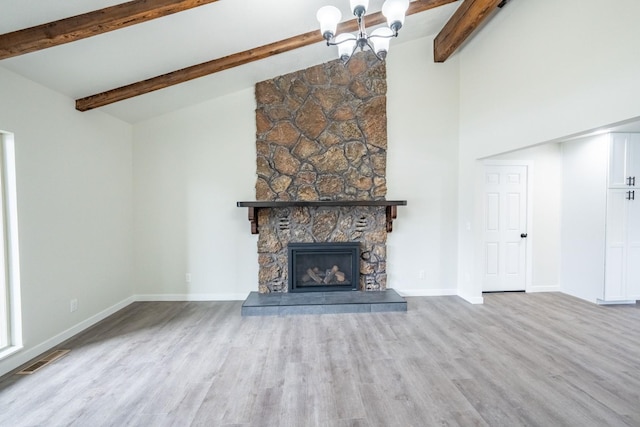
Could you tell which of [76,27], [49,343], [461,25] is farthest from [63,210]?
[461,25]

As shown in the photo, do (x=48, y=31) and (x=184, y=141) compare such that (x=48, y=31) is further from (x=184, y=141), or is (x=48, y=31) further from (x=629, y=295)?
(x=629, y=295)

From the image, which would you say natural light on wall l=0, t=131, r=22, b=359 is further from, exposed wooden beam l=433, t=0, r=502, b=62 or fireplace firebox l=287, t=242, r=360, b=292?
exposed wooden beam l=433, t=0, r=502, b=62

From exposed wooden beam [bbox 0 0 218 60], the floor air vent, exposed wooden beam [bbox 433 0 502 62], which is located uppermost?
exposed wooden beam [bbox 433 0 502 62]

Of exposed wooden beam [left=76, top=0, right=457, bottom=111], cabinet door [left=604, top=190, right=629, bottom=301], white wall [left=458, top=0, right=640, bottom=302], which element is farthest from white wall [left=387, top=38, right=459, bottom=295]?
cabinet door [left=604, top=190, right=629, bottom=301]

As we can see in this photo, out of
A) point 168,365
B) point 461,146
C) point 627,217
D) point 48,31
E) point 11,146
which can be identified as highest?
point 48,31

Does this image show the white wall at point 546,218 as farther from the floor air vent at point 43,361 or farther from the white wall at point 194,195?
the floor air vent at point 43,361

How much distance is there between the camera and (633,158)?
4.16m

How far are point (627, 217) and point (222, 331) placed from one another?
565cm

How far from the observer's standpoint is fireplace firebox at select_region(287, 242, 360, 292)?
14.2 ft

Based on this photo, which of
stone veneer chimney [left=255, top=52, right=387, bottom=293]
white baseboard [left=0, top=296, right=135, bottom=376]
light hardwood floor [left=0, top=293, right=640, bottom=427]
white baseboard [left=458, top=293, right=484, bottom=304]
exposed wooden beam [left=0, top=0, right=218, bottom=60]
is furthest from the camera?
stone veneer chimney [left=255, top=52, right=387, bottom=293]

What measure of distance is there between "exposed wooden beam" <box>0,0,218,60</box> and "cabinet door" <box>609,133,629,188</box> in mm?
5519

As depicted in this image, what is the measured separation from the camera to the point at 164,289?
4379 millimetres

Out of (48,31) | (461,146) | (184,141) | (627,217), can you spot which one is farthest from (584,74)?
(184,141)

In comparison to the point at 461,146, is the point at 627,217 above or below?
below
